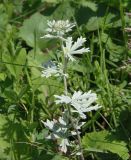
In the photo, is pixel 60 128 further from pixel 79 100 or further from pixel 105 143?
pixel 105 143

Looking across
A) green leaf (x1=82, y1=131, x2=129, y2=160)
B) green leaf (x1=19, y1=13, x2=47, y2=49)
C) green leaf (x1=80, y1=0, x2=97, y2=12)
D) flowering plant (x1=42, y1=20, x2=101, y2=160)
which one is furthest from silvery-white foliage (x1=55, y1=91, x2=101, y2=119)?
green leaf (x1=80, y1=0, x2=97, y2=12)

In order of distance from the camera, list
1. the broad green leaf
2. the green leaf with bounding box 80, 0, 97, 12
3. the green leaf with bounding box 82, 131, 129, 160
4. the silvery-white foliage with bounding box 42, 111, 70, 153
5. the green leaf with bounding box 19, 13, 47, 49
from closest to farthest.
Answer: the silvery-white foliage with bounding box 42, 111, 70, 153
the green leaf with bounding box 82, 131, 129, 160
the broad green leaf
the green leaf with bounding box 19, 13, 47, 49
the green leaf with bounding box 80, 0, 97, 12

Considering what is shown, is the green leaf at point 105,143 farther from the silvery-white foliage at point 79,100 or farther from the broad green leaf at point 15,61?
the broad green leaf at point 15,61

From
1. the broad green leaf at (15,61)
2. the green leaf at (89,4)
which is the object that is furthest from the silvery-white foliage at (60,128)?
the green leaf at (89,4)

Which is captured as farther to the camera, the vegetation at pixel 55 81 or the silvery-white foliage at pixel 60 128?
the vegetation at pixel 55 81

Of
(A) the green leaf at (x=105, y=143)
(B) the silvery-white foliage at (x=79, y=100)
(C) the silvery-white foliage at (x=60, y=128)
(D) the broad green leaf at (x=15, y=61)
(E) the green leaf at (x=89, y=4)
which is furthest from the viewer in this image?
(E) the green leaf at (x=89, y=4)

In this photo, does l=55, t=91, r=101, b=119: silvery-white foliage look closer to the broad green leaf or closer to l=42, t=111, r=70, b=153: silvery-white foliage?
l=42, t=111, r=70, b=153: silvery-white foliage

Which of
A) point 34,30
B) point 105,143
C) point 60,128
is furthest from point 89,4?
point 60,128

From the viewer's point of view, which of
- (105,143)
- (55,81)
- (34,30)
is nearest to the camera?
(105,143)
